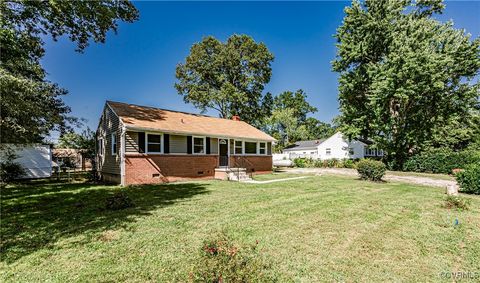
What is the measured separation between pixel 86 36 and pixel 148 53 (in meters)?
8.38

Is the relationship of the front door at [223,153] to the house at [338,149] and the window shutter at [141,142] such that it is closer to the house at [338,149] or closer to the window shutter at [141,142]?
the window shutter at [141,142]

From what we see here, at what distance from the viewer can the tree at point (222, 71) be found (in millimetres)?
31219

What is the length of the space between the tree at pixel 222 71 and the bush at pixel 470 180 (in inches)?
909

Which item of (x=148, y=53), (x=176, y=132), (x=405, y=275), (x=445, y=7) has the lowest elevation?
(x=405, y=275)

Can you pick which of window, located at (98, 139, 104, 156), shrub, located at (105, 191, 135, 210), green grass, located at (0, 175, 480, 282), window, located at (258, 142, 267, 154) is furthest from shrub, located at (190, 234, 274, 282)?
window, located at (258, 142, 267, 154)

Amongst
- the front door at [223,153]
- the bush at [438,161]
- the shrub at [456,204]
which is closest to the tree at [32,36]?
the front door at [223,153]

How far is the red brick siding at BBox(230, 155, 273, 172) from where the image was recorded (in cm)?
1841

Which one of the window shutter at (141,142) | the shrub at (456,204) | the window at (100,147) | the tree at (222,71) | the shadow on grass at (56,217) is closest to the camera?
the shadow on grass at (56,217)

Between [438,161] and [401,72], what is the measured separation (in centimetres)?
883

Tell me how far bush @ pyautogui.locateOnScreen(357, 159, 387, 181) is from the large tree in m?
9.71

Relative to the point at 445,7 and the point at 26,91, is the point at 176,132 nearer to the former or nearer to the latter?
the point at 26,91

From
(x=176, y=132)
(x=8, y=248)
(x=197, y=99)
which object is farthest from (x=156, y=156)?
(x=197, y=99)

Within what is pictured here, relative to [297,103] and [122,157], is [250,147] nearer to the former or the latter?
[122,157]

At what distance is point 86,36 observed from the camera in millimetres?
12383
